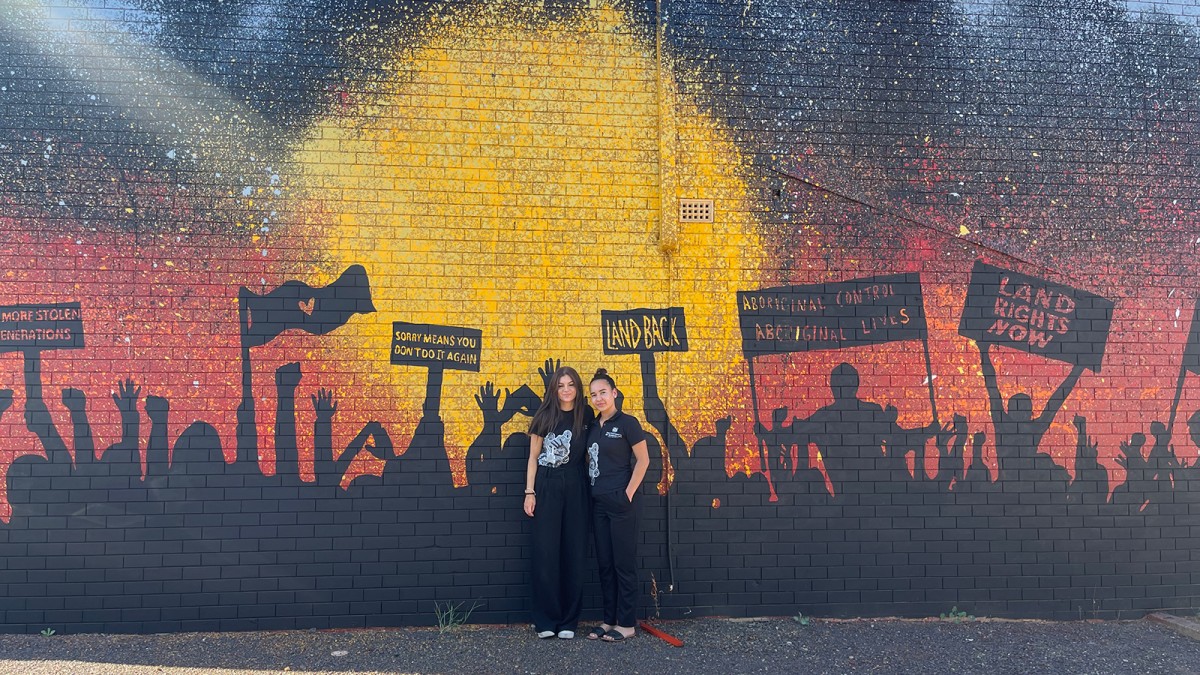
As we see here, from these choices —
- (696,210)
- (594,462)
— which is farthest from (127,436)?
(696,210)

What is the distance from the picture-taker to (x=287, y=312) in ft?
17.5

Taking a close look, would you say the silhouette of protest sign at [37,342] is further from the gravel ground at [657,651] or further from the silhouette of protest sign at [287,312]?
the gravel ground at [657,651]

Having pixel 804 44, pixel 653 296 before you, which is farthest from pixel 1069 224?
pixel 653 296

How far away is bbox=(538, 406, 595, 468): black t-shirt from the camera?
17.1 feet

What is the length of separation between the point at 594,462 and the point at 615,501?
29 cm

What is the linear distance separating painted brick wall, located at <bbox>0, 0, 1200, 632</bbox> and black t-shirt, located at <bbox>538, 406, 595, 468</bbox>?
0.94 feet

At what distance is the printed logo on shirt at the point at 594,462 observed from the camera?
516cm

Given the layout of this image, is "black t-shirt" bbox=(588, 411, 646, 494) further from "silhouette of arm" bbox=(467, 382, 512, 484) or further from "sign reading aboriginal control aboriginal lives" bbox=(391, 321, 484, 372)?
"sign reading aboriginal control aboriginal lives" bbox=(391, 321, 484, 372)

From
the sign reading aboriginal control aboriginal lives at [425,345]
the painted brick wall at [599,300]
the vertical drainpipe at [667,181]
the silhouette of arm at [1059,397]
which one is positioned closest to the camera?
the painted brick wall at [599,300]

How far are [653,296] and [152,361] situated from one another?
3394 millimetres

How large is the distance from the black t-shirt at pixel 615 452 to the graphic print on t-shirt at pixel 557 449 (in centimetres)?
19

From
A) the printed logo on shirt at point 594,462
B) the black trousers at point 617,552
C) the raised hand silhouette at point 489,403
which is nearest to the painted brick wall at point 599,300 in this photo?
the raised hand silhouette at point 489,403

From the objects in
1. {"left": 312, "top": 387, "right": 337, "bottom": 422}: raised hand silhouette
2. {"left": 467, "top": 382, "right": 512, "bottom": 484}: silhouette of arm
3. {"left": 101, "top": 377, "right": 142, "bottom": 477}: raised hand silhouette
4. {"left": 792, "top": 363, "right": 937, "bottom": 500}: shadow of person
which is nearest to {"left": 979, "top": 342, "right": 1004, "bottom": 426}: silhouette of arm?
{"left": 792, "top": 363, "right": 937, "bottom": 500}: shadow of person

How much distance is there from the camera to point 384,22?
18.2ft
